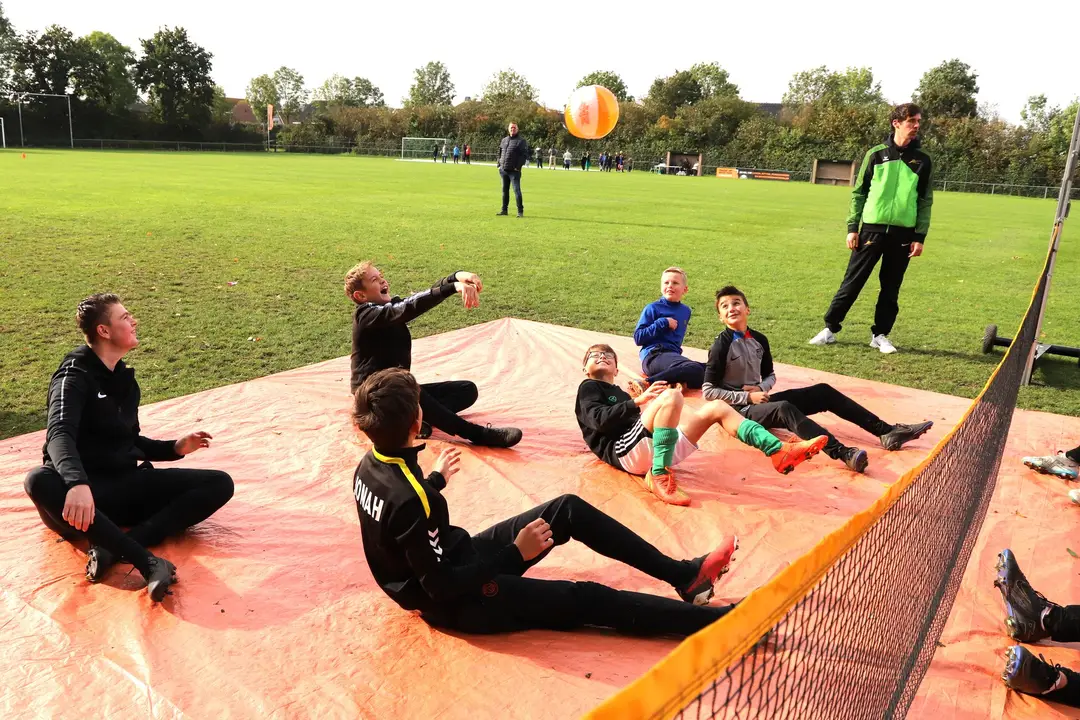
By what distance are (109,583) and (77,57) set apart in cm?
9169

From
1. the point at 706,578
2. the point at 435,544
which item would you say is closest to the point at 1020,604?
the point at 706,578

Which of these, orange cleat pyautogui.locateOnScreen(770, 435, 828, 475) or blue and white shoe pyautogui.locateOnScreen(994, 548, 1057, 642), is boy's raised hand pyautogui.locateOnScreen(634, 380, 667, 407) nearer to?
orange cleat pyautogui.locateOnScreen(770, 435, 828, 475)

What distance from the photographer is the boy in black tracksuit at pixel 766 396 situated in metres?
5.78

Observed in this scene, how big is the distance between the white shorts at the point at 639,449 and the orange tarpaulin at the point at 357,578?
14 cm

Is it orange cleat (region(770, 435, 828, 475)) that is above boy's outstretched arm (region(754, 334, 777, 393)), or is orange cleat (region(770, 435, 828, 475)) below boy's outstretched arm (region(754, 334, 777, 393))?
below

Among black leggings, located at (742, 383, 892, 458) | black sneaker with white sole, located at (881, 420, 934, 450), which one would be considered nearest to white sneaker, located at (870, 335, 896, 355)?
black leggings, located at (742, 383, 892, 458)

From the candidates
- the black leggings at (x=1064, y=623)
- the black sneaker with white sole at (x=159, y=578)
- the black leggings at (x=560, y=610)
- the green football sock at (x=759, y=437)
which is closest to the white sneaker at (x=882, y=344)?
the green football sock at (x=759, y=437)

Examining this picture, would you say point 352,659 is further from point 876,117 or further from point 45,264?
point 876,117

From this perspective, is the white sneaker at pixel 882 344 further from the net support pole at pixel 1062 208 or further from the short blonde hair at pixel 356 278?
the short blonde hair at pixel 356 278

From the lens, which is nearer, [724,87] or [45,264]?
[45,264]

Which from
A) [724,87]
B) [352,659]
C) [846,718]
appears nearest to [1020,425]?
[846,718]

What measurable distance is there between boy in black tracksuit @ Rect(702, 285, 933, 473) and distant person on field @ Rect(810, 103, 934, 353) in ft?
10.5

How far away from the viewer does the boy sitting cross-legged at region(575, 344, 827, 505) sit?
16.8 feet

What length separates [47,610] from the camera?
3.67 m
